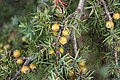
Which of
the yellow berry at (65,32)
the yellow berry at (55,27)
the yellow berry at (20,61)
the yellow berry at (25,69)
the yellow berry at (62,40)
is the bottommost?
the yellow berry at (25,69)

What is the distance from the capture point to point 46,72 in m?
1.74

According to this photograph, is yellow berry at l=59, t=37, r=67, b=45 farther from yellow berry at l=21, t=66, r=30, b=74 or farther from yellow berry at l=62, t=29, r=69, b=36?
yellow berry at l=21, t=66, r=30, b=74

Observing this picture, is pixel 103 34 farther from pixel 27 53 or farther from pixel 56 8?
pixel 27 53

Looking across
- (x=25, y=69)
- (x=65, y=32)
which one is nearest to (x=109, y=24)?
(x=65, y=32)

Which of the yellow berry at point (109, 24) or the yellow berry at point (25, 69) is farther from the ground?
the yellow berry at point (109, 24)

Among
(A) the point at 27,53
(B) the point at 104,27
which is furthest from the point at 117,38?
(A) the point at 27,53

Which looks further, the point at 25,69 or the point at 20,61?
the point at 20,61

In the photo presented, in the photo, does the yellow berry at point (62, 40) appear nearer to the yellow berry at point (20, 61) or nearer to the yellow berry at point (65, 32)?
the yellow berry at point (65, 32)

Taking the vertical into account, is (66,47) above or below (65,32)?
below

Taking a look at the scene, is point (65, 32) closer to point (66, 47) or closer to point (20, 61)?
point (66, 47)

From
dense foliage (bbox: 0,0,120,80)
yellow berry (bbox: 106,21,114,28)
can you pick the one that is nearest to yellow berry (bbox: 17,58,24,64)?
dense foliage (bbox: 0,0,120,80)

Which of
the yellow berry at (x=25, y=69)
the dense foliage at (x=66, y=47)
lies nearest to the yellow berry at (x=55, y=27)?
the dense foliage at (x=66, y=47)

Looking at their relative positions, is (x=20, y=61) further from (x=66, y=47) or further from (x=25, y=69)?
(x=66, y=47)

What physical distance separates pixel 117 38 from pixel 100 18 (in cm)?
19
